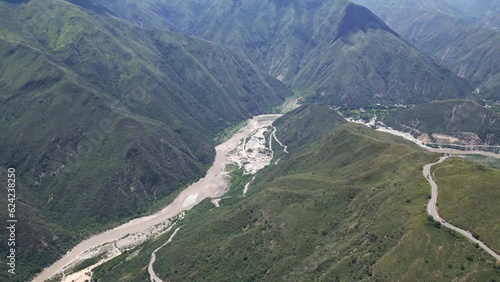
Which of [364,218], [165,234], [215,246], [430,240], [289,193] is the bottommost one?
[165,234]

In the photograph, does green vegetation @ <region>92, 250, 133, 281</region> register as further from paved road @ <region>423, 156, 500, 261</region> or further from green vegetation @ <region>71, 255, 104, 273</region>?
paved road @ <region>423, 156, 500, 261</region>

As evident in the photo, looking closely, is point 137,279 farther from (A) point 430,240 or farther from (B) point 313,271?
(A) point 430,240

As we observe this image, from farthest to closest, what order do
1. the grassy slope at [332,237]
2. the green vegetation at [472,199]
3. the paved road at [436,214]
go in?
the green vegetation at [472,199], the grassy slope at [332,237], the paved road at [436,214]

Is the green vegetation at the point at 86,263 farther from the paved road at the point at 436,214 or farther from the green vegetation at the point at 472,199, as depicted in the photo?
the green vegetation at the point at 472,199

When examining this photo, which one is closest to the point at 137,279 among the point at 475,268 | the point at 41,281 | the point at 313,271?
the point at 41,281

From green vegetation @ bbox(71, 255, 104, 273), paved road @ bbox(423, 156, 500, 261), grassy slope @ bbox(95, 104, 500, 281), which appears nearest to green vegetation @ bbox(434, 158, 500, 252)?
paved road @ bbox(423, 156, 500, 261)

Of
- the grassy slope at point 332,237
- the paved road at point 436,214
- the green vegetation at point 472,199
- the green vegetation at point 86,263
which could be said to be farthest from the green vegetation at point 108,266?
Result: the green vegetation at point 472,199
